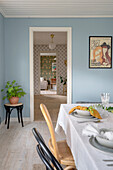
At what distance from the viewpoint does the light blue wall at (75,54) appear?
15.4ft

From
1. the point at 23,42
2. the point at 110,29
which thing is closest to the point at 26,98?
the point at 23,42

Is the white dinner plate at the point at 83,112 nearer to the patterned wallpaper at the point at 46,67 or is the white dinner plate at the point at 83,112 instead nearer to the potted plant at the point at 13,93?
the potted plant at the point at 13,93

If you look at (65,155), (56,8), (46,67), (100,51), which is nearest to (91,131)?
(65,155)

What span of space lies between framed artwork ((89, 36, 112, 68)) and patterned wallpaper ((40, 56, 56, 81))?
9.35 meters

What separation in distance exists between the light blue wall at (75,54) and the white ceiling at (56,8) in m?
0.16

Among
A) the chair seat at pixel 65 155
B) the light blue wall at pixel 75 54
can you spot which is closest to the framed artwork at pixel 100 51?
the light blue wall at pixel 75 54

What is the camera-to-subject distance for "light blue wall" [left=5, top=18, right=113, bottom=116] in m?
4.70

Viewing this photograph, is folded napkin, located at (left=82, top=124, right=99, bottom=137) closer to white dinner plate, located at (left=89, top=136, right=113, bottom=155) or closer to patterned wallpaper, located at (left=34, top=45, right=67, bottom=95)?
white dinner plate, located at (left=89, top=136, right=113, bottom=155)

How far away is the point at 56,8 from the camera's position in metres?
4.14

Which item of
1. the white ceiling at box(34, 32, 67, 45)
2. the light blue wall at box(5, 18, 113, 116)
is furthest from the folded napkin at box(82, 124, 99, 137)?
the white ceiling at box(34, 32, 67, 45)

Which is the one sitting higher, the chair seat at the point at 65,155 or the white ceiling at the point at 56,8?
the white ceiling at the point at 56,8

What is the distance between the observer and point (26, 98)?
4816mm

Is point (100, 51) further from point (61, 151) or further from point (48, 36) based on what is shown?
point (48, 36)

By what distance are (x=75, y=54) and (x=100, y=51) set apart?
2.09ft
